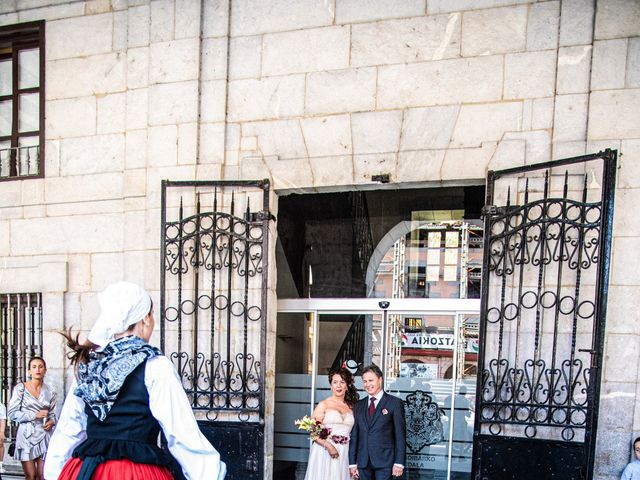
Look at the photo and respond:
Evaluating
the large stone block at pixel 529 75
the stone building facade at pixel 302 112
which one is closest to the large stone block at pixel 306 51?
the stone building facade at pixel 302 112

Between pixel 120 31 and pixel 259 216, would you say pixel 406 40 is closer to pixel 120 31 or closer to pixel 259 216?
pixel 259 216

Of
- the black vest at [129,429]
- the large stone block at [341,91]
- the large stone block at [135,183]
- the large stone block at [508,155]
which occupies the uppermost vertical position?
the large stone block at [341,91]

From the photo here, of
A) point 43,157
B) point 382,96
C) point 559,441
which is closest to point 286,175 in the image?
point 382,96

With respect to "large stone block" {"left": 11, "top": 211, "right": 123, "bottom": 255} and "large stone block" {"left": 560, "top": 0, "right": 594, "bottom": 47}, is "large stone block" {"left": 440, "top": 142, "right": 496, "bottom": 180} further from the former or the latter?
"large stone block" {"left": 11, "top": 211, "right": 123, "bottom": 255}

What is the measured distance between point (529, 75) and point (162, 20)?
11.1 feet

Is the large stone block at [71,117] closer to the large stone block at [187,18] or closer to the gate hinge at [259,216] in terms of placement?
the large stone block at [187,18]

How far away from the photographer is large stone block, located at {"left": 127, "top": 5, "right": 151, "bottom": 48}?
5793 mm

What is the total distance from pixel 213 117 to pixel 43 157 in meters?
2.01

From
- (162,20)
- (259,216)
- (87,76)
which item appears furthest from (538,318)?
(87,76)

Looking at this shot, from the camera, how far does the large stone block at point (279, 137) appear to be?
17.8 ft

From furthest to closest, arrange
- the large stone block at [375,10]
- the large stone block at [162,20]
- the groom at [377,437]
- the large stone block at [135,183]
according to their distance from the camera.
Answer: the large stone block at [135,183] < the large stone block at [162,20] < the large stone block at [375,10] < the groom at [377,437]

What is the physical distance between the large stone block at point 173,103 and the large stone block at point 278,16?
2.27ft

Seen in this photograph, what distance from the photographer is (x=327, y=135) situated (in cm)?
534

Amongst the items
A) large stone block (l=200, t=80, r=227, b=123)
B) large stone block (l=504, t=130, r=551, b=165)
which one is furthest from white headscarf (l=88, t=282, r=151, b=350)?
large stone block (l=504, t=130, r=551, b=165)
